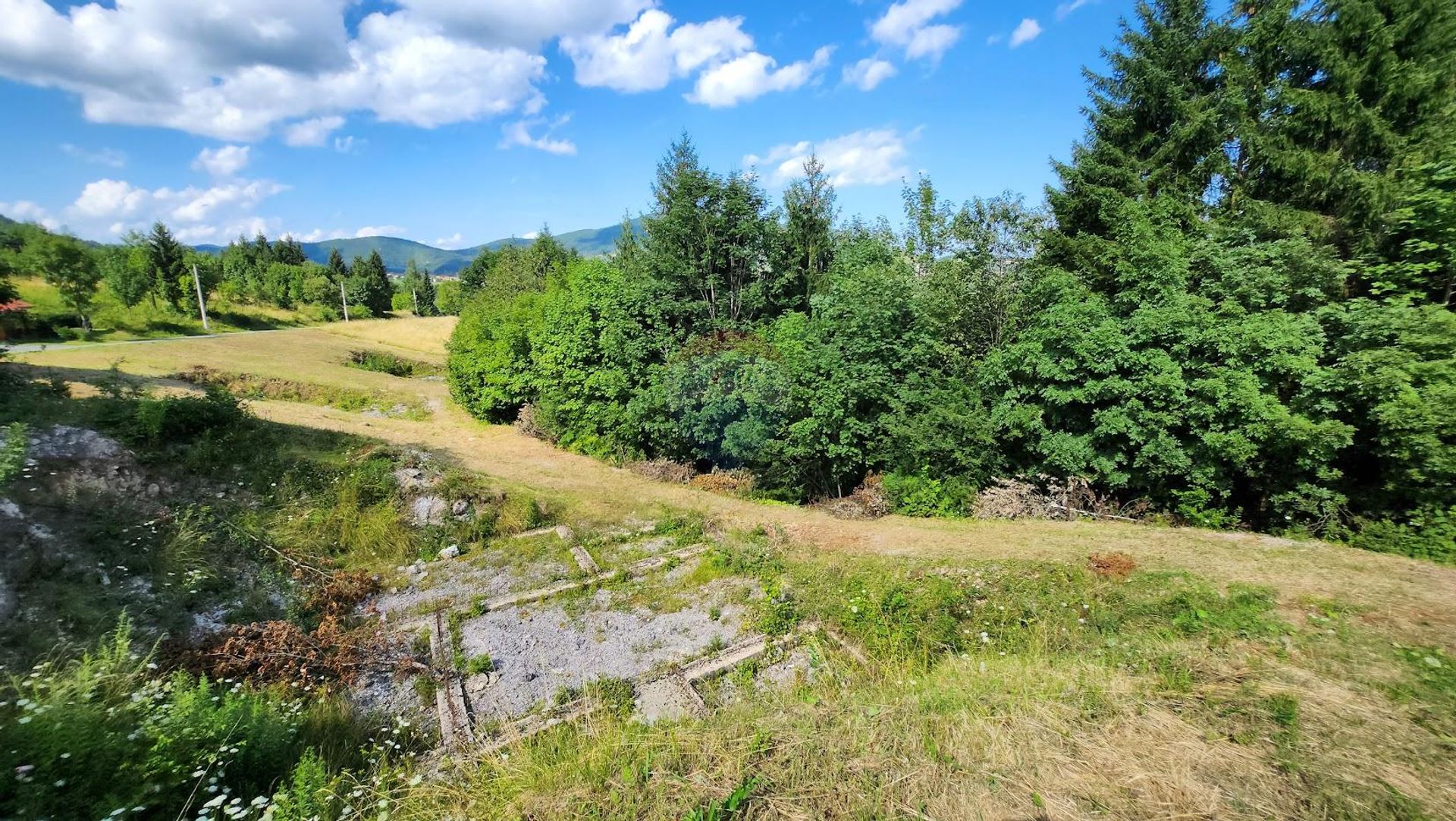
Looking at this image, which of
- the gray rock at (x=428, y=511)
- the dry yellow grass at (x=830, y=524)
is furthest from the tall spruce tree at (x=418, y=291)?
the gray rock at (x=428, y=511)

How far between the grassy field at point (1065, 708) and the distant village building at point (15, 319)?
33033 millimetres

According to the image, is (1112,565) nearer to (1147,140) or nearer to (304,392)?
(1147,140)

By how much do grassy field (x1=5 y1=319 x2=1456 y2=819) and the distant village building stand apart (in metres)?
A: 33.0

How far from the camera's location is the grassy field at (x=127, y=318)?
27.7m

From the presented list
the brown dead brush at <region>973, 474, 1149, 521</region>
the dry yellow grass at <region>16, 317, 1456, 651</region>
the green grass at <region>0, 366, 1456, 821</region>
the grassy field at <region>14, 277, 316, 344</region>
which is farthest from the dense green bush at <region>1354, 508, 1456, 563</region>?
the grassy field at <region>14, 277, 316, 344</region>

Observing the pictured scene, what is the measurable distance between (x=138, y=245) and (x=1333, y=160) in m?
58.2

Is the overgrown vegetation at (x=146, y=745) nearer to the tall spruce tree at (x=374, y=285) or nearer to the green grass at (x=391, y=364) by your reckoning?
the green grass at (x=391, y=364)

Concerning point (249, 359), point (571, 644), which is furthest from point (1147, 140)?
point (249, 359)

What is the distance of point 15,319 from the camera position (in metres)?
23.5

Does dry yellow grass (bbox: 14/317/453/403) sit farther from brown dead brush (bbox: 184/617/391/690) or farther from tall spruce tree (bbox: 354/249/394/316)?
tall spruce tree (bbox: 354/249/394/316)

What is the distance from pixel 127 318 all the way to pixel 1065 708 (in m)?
45.8

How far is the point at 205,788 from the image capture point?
376 cm

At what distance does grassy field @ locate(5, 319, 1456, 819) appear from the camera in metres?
3.34

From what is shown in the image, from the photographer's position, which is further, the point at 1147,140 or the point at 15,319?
the point at 15,319
